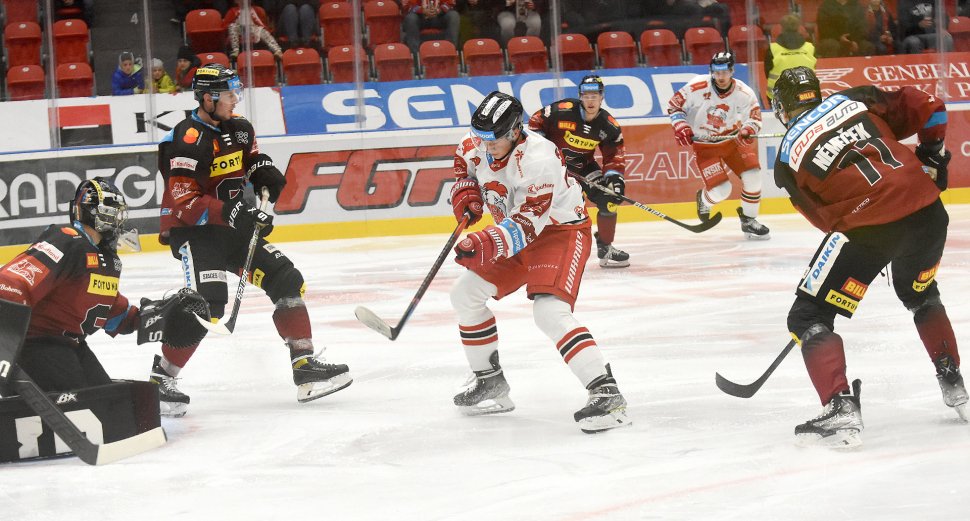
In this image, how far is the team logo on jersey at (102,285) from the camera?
9.92 ft

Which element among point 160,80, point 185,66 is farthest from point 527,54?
point 160,80

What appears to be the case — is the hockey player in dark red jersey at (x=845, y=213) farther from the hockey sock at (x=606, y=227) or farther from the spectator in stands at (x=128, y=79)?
the spectator in stands at (x=128, y=79)

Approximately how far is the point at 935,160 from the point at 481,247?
1404mm

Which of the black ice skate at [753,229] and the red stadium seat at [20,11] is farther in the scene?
the red stadium seat at [20,11]

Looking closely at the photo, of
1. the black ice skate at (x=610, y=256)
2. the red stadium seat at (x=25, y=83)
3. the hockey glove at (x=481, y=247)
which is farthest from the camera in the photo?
the red stadium seat at (x=25, y=83)

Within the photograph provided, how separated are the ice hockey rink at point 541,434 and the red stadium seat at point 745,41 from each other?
148 inches

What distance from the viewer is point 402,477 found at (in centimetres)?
268

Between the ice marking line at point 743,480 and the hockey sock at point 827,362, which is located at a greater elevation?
the hockey sock at point 827,362

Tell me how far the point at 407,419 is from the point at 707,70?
627 cm

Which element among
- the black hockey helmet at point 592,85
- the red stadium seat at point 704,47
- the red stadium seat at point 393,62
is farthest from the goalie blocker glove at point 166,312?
the red stadium seat at point 704,47

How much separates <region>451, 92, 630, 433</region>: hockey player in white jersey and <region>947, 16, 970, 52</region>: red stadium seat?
7.01 metres

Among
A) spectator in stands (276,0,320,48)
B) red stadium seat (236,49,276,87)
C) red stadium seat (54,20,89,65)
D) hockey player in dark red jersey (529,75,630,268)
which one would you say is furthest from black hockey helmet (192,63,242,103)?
red stadium seat (54,20,89,65)

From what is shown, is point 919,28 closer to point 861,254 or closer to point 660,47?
point 660,47

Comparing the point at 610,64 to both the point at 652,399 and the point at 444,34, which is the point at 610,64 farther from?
the point at 652,399
